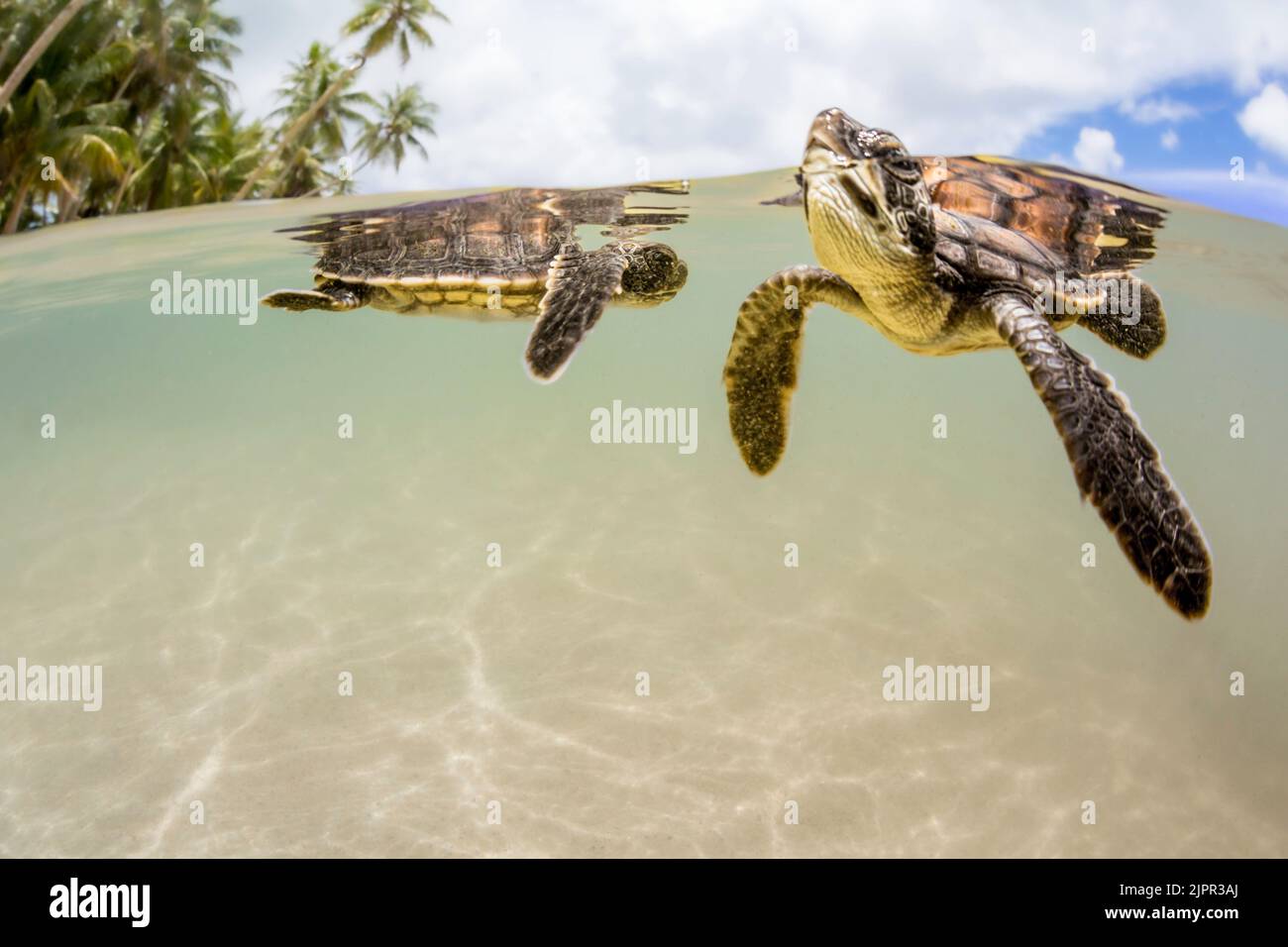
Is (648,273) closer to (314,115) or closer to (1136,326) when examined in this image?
(1136,326)

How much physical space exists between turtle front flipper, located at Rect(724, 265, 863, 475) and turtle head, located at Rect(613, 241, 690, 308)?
232 cm

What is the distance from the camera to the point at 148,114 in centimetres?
2638

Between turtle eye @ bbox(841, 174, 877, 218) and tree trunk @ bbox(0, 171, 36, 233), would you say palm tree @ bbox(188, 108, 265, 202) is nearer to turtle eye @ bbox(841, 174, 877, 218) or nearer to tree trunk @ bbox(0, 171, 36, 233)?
tree trunk @ bbox(0, 171, 36, 233)

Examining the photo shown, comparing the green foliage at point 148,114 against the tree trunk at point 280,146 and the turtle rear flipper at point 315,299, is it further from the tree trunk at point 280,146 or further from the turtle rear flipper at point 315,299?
the turtle rear flipper at point 315,299

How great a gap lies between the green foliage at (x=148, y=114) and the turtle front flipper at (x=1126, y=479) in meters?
16.6

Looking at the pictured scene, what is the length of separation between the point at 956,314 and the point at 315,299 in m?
6.25

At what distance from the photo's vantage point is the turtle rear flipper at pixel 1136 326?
606 cm

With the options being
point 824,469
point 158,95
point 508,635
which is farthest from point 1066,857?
point 158,95

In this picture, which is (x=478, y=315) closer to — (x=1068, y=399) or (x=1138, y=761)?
(x=1068, y=399)

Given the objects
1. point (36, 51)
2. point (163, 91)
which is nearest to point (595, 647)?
point (36, 51)

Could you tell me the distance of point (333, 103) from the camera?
34156 mm

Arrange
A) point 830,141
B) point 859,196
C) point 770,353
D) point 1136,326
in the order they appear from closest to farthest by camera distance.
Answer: point 830,141, point 859,196, point 770,353, point 1136,326

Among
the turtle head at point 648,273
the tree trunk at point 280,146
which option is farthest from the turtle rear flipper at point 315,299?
the tree trunk at point 280,146

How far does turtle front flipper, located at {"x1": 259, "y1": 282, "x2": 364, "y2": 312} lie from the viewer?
324 inches
